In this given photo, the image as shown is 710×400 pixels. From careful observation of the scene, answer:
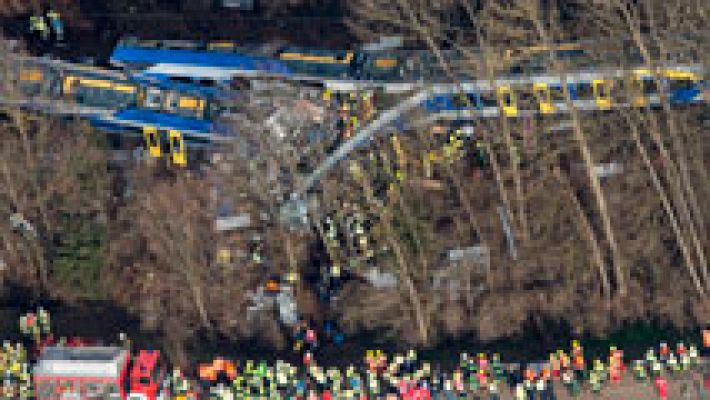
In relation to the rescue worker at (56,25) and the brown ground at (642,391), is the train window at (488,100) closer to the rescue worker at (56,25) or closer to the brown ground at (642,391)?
the brown ground at (642,391)

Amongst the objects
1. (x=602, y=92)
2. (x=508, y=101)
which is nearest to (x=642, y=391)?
(x=602, y=92)

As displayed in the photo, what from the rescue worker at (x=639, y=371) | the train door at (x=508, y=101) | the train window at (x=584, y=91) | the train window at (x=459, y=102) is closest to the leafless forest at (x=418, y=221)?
the train door at (x=508, y=101)

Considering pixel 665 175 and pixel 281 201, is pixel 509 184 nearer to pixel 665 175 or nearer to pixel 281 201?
pixel 665 175

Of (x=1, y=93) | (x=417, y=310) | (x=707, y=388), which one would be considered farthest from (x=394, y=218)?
(x=1, y=93)

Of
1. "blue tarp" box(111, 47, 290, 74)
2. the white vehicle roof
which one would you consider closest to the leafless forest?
"blue tarp" box(111, 47, 290, 74)

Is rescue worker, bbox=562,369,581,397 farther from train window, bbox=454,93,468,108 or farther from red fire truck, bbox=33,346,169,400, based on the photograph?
red fire truck, bbox=33,346,169,400

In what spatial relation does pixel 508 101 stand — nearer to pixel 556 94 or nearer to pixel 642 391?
pixel 556 94
